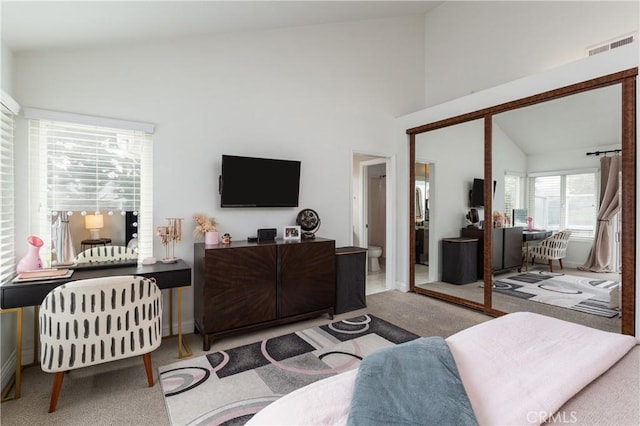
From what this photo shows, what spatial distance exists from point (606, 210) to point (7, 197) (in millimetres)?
4957

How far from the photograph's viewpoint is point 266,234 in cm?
342

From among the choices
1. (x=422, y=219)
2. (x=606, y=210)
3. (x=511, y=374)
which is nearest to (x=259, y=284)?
(x=511, y=374)

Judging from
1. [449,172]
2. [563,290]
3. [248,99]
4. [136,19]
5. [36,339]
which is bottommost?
[36,339]

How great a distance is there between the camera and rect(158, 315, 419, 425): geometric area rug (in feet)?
6.60

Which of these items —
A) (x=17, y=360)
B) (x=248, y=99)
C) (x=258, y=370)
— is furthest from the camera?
(x=248, y=99)

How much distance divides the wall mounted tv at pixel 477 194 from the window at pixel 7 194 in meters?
4.44

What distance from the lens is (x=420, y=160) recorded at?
4.57 meters

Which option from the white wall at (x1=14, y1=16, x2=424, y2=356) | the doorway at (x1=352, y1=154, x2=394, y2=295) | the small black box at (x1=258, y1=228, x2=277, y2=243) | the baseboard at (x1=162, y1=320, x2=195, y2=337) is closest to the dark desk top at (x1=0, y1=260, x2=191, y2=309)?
Result: the white wall at (x1=14, y1=16, x2=424, y2=356)

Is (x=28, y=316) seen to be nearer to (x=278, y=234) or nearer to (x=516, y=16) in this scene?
(x=278, y=234)

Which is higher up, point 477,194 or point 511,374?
point 477,194

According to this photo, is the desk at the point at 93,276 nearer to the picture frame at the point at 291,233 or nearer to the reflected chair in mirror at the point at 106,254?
the reflected chair in mirror at the point at 106,254

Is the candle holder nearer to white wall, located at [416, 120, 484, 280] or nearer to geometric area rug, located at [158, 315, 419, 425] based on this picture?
geometric area rug, located at [158, 315, 419, 425]

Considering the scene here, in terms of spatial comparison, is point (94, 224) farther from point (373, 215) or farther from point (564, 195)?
point (373, 215)

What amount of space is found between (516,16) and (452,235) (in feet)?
9.87
